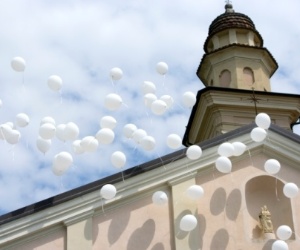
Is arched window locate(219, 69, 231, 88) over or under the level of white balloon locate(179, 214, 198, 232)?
over

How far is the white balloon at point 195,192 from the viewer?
11461 millimetres

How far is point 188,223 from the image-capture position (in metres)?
11.1

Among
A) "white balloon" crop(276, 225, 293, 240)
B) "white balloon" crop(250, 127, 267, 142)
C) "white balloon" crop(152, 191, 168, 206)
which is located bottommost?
"white balloon" crop(276, 225, 293, 240)

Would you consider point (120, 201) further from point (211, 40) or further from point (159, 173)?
point (211, 40)

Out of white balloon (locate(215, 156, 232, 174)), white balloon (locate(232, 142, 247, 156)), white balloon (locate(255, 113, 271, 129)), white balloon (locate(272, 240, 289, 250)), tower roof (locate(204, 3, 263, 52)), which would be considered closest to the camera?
white balloon (locate(272, 240, 289, 250))

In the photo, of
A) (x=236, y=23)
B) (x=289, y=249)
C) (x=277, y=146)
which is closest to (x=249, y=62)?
(x=236, y=23)

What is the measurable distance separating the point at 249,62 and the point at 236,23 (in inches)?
65.0

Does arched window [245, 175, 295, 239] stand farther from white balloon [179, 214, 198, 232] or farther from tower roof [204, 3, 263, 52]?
tower roof [204, 3, 263, 52]

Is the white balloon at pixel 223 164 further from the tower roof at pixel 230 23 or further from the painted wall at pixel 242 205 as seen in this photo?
the tower roof at pixel 230 23

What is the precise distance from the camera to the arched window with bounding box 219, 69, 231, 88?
21.9 m

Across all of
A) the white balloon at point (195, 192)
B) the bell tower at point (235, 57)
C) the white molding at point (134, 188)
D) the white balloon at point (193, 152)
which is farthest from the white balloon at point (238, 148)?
the bell tower at point (235, 57)

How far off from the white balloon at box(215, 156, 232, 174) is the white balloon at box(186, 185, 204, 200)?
477mm

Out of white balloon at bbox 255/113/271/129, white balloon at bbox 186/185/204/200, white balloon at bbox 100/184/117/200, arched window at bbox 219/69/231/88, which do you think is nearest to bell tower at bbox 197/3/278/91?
arched window at bbox 219/69/231/88

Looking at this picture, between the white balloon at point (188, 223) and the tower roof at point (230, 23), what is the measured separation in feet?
41.8
